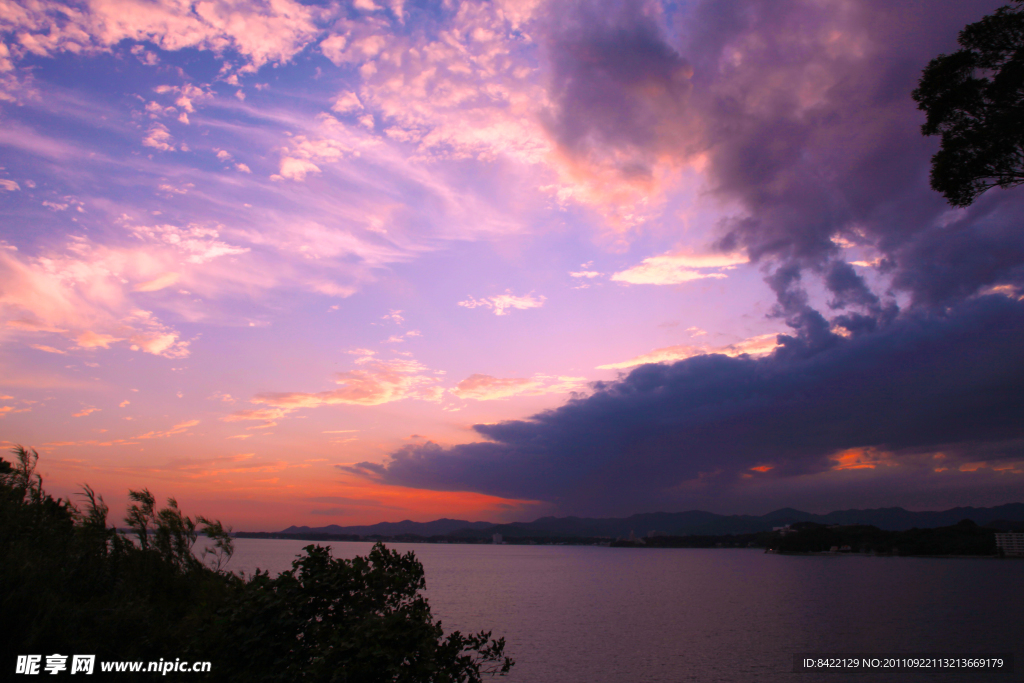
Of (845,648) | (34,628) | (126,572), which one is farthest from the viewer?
(845,648)

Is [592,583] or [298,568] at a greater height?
[298,568]

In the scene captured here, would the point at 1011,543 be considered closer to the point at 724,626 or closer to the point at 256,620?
the point at 724,626

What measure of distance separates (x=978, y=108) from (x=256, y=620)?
72.8ft

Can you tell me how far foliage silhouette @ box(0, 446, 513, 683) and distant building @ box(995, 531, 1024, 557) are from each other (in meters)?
260

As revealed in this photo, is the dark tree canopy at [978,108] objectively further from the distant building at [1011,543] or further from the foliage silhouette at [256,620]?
the distant building at [1011,543]

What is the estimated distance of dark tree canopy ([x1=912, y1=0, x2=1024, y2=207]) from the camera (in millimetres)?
13797

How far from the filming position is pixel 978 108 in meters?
14.6

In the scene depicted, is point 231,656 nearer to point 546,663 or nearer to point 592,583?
point 546,663

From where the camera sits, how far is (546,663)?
3922 cm

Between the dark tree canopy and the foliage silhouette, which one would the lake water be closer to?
the foliage silhouette

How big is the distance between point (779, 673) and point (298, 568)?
3709 centimetres

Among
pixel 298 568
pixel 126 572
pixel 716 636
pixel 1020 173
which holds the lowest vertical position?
pixel 716 636

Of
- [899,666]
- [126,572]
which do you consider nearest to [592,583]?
[899,666]

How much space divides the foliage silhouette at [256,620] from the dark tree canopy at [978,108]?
17206 millimetres
